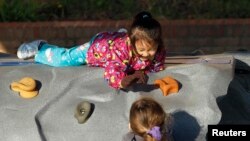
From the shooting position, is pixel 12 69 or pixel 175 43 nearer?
pixel 12 69

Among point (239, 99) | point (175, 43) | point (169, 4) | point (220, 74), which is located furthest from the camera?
point (169, 4)

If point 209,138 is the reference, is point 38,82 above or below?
above

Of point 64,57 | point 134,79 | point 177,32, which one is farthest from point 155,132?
point 177,32

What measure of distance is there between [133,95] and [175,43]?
2.19m

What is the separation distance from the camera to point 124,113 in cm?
259

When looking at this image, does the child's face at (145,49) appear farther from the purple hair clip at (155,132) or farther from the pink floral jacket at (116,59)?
the purple hair clip at (155,132)

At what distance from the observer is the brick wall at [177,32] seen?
15.6 feet

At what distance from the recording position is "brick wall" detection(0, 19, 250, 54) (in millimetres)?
4750

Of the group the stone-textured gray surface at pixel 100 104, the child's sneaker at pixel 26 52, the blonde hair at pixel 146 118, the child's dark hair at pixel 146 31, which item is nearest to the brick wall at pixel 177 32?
the child's sneaker at pixel 26 52

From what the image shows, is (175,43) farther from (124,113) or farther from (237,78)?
(124,113)

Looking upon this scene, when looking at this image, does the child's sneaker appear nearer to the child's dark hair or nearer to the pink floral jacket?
the pink floral jacket

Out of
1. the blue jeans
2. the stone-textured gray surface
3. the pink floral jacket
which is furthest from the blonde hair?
the blue jeans

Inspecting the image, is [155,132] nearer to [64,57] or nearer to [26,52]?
[64,57]

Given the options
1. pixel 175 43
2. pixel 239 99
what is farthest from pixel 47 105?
pixel 175 43
